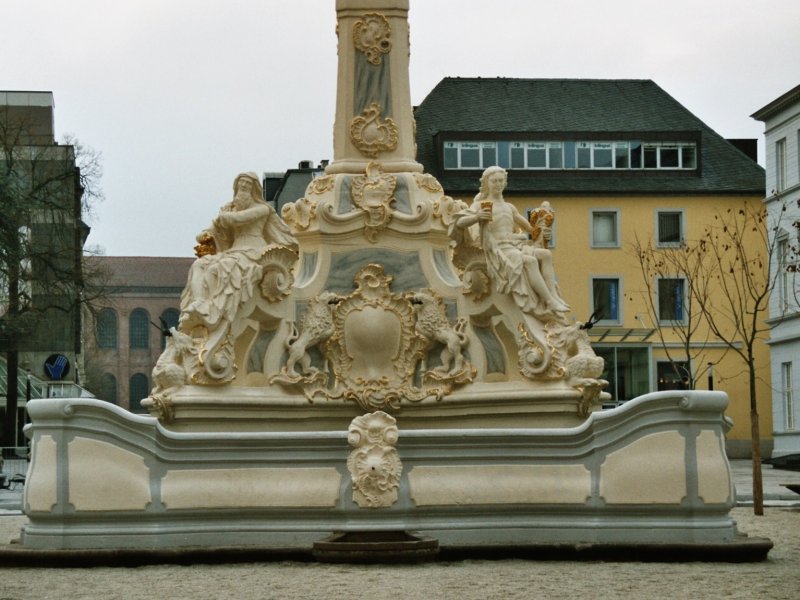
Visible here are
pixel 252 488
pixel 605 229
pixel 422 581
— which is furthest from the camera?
pixel 605 229

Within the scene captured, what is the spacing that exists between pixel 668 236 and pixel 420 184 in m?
47.4

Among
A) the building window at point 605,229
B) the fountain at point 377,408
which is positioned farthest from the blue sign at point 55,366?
the building window at point 605,229

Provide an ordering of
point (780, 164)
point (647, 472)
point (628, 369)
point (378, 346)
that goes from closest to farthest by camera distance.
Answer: point (647, 472) → point (378, 346) → point (780, 164) → point (628, 369)

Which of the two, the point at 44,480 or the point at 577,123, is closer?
the point at 44,480

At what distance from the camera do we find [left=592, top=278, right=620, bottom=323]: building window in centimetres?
6669

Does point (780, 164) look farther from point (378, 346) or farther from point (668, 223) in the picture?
point (378, 346)

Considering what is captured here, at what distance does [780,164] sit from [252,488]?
45.9m

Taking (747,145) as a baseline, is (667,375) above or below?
below

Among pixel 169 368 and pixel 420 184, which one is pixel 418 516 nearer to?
pixel 169 368

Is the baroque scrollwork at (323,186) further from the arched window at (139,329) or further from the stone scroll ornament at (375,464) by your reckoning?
the arched window at (139,329)

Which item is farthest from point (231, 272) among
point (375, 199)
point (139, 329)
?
point (139, 329)

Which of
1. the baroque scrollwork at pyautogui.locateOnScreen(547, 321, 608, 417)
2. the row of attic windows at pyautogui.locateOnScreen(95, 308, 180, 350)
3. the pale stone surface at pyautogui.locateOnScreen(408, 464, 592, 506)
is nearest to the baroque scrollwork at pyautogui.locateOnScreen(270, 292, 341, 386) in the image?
the baroque scrollwork at pyautogui.locateOnScreen(547, 321, 608, 417)

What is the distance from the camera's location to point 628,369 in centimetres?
6594

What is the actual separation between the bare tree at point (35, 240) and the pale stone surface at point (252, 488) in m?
36.1
